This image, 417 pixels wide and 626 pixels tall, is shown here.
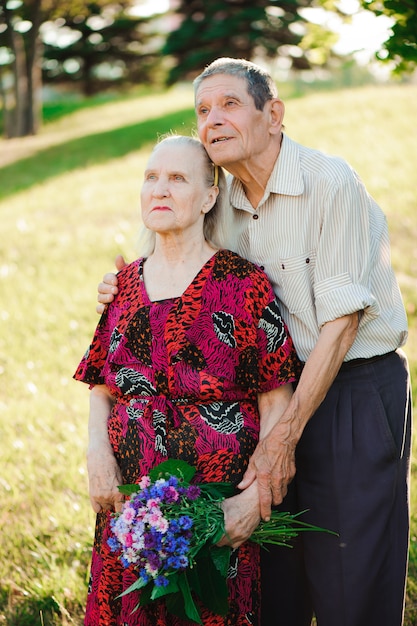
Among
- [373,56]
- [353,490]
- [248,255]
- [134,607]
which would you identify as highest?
[373,56]

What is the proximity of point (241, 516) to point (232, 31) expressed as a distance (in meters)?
23.8

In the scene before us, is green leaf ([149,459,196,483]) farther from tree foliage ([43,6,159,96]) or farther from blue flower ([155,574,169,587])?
tree foliage ([43,6,159,96])

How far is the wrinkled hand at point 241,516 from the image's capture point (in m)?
2.59

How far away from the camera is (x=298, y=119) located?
1562 centimetres

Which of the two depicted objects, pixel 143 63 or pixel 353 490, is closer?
pixel 353 490

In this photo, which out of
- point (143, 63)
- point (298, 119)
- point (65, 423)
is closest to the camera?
point (65, 423)

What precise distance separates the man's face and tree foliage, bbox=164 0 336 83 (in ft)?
74.3

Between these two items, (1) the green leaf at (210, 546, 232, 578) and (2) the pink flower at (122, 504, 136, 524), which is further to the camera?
(1) the green leaf at (210, 546, 232, 578)

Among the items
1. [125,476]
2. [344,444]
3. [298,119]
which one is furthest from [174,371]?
[298,119]

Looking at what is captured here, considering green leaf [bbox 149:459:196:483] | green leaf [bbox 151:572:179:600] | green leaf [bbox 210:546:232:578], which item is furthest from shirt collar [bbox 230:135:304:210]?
green leaf [bbox 151:572:179:600]

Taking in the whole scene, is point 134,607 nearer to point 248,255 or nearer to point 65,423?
point 248,255

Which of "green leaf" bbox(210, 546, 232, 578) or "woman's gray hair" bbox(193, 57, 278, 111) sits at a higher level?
"woman's gray hair" bbox(193, 57, 278, 111)

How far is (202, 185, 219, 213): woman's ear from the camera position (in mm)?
2814

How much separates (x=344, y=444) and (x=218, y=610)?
76 centimetres
